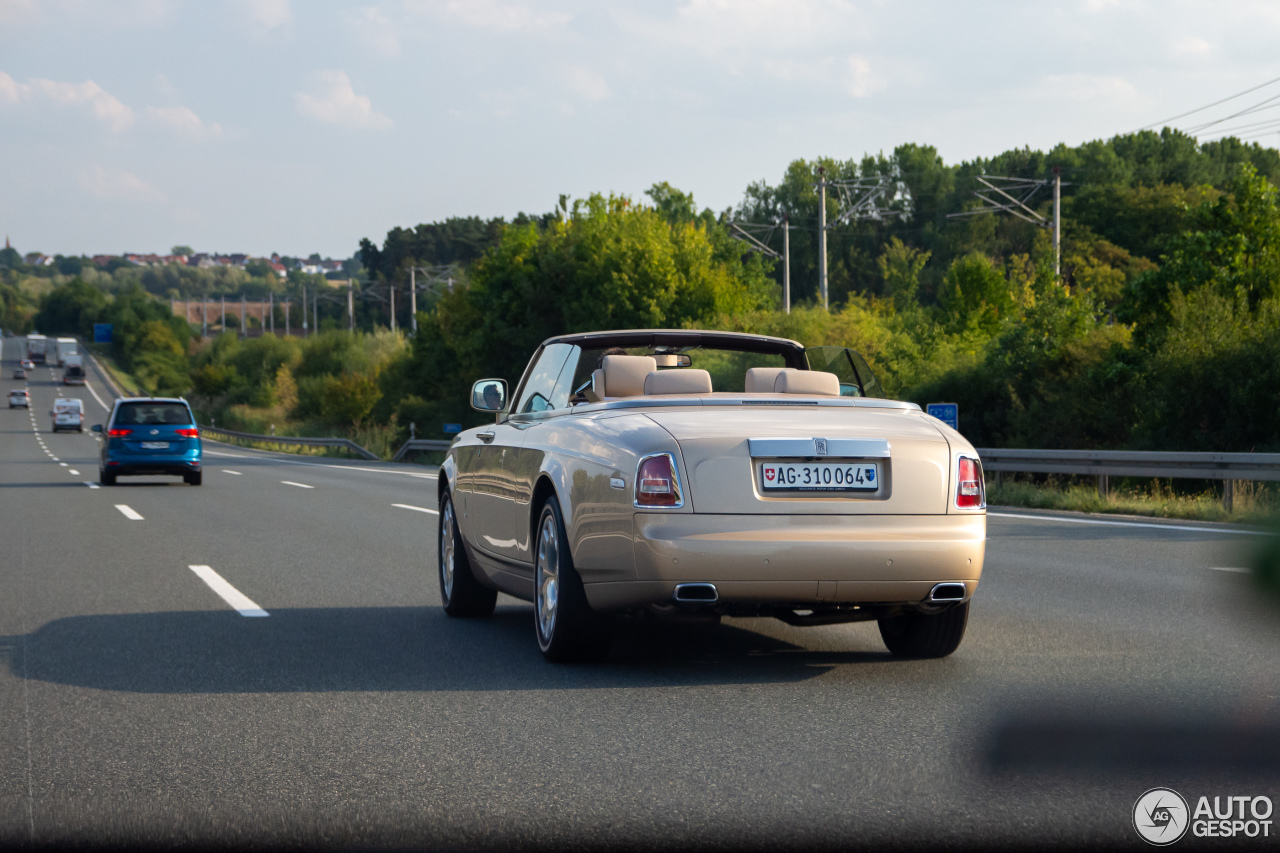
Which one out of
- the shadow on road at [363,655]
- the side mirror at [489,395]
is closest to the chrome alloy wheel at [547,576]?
the shadow on road at [363,655]

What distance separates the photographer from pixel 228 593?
9.67m

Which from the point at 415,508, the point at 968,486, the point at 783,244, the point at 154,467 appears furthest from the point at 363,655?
the point at 783,244

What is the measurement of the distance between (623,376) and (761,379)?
757 mm

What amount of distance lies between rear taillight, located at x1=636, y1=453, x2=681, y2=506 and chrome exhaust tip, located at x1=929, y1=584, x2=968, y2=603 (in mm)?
1177

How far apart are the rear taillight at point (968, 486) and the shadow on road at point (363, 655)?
1.10 meters

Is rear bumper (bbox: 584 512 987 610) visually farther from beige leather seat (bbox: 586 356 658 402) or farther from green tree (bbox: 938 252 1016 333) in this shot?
green tree (bbox: 938 252 1016 333)

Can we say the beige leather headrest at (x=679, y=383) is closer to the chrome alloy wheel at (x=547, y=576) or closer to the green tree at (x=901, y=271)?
the chrome alloy wheel at (x=547, y=576)

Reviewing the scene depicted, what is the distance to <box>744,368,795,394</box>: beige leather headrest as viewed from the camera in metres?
7.24

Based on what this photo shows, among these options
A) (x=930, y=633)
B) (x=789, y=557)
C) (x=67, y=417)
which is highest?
(x=789, y=557)

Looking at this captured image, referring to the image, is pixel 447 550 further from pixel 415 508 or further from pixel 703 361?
pixel 415 508

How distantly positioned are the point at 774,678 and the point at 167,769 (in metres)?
2.77

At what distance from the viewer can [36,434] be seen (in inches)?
3100

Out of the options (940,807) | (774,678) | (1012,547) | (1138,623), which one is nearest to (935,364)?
(1012,547)

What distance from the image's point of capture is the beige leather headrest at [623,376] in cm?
704
